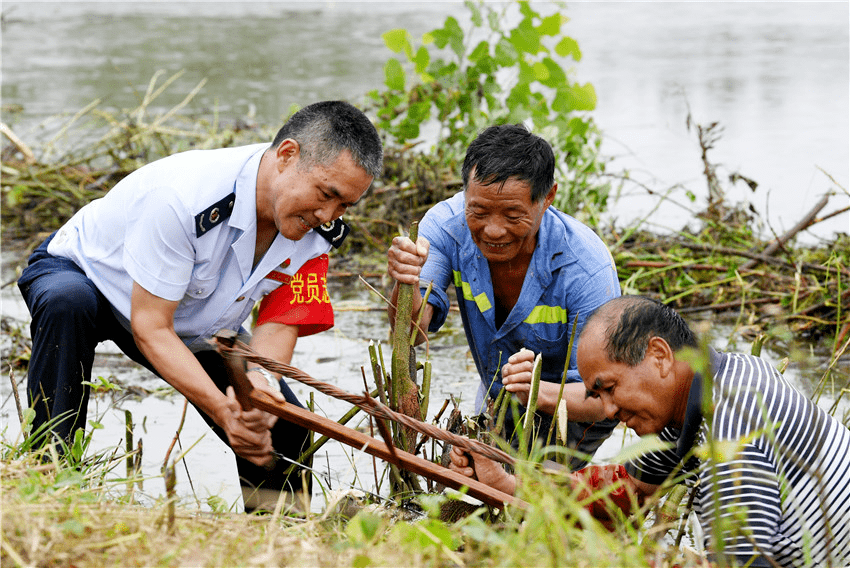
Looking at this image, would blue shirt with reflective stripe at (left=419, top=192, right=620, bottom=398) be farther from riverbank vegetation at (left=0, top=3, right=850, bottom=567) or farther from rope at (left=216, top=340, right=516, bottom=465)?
rope at (left=216, top=340, right=516, bottom=465)

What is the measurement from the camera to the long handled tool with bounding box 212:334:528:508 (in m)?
2.17

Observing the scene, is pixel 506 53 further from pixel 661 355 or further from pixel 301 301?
pixel 661 355

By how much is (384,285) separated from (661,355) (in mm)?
2624

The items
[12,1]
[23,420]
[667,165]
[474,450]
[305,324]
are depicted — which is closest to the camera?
[474,450]

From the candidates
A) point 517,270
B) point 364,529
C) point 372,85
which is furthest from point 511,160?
point 372,85

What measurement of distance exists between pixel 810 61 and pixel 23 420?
34.7ft

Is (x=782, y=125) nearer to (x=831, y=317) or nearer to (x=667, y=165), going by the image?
(x=667, y=165)

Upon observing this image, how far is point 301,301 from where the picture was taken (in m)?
3.04

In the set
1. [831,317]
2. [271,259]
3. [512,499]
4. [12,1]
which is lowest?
[831,317]

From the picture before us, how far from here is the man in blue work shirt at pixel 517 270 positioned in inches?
108

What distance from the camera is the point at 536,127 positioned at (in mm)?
5418

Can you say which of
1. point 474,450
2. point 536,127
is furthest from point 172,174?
point 536,127

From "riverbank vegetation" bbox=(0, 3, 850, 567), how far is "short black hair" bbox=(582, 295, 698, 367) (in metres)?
0.29

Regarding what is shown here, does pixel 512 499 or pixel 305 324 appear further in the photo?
pixel 305 324
